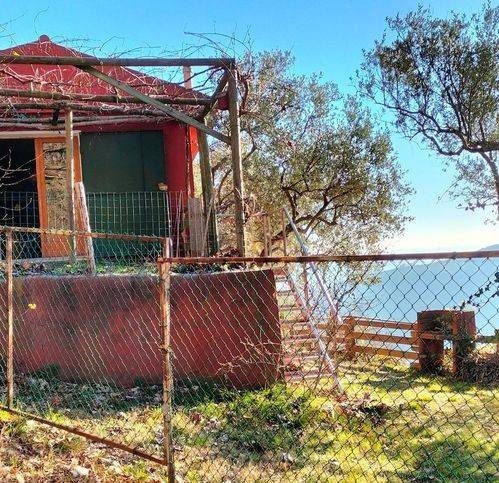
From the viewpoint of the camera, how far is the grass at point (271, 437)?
14.0 ft

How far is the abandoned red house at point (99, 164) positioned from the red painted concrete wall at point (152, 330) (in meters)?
3.12

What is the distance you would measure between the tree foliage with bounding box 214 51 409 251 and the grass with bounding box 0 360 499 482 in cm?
885

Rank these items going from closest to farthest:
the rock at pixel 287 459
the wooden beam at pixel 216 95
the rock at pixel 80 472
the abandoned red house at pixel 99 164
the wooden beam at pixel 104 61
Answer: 1. the rock at pixel 80 472
2. the rock at pixel 287 459
3. the wooden beam at pixel 104 61
4. the wooden beam at pixel 216 95
5. the abandoned red house at pixel 99 164

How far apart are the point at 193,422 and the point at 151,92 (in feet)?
19.1

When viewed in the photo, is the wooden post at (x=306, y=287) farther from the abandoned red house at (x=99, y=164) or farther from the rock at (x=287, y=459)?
the abandoned red house at (x=99, y=164)

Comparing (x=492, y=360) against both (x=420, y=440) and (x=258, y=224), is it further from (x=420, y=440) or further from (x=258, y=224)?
(x=258, y=224)

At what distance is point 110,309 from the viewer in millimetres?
7246

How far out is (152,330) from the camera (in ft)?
23.5

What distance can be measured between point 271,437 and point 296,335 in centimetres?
264

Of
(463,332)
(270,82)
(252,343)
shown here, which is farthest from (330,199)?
(252,343)

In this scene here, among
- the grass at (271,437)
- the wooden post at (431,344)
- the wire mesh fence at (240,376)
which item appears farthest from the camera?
the wooden post at (431,344)

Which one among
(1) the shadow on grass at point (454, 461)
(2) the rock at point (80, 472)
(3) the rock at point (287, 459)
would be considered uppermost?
(2) the rock at point (80, 472)

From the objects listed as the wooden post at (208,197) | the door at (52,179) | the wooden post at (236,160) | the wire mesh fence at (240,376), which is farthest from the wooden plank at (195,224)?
the door at (52,179)

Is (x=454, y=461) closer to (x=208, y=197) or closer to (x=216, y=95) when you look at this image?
(x=208, y=197)
